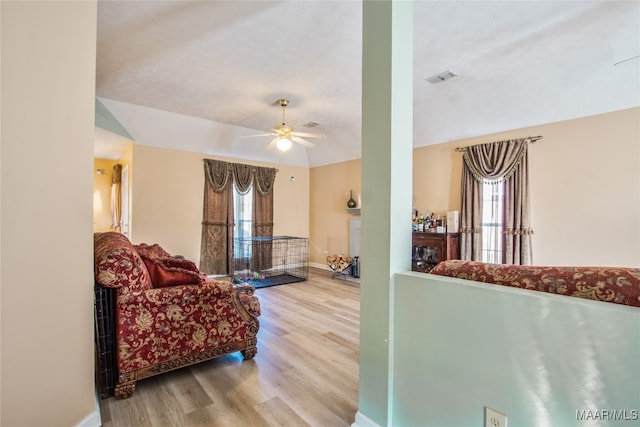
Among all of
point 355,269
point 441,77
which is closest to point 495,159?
point 441,77

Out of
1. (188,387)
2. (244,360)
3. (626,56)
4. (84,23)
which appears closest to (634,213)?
(626,56)

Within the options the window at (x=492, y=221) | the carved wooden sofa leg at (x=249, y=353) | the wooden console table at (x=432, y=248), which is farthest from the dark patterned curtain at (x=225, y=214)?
the window at (x=492, y=221)

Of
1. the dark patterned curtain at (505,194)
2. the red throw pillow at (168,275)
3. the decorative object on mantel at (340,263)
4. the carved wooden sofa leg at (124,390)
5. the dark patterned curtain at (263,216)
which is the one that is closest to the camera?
the carved wooden sofa leg at (124,390)

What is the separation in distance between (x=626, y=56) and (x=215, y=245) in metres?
6.53

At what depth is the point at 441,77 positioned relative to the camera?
3805mm

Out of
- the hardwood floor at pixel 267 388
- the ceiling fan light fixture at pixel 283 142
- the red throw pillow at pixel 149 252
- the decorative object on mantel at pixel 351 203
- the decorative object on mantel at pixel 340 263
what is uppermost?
the ceiling fan light fixture at pixel 283 142

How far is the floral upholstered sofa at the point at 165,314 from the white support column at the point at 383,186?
1.30 meters

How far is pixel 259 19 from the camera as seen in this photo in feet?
9.01

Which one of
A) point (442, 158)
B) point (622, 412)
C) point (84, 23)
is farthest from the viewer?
point (442, 158)

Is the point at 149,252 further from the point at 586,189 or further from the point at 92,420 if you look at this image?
the point at 586,189

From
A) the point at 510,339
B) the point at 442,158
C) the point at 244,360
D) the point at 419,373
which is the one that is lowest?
the point at 244,360

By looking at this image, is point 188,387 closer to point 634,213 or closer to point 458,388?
point 458,388

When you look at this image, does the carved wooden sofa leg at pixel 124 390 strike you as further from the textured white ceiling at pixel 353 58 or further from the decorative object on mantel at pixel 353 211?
the decorative object on mantel at pixel 353 211

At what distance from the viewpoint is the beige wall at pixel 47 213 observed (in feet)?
4.63
